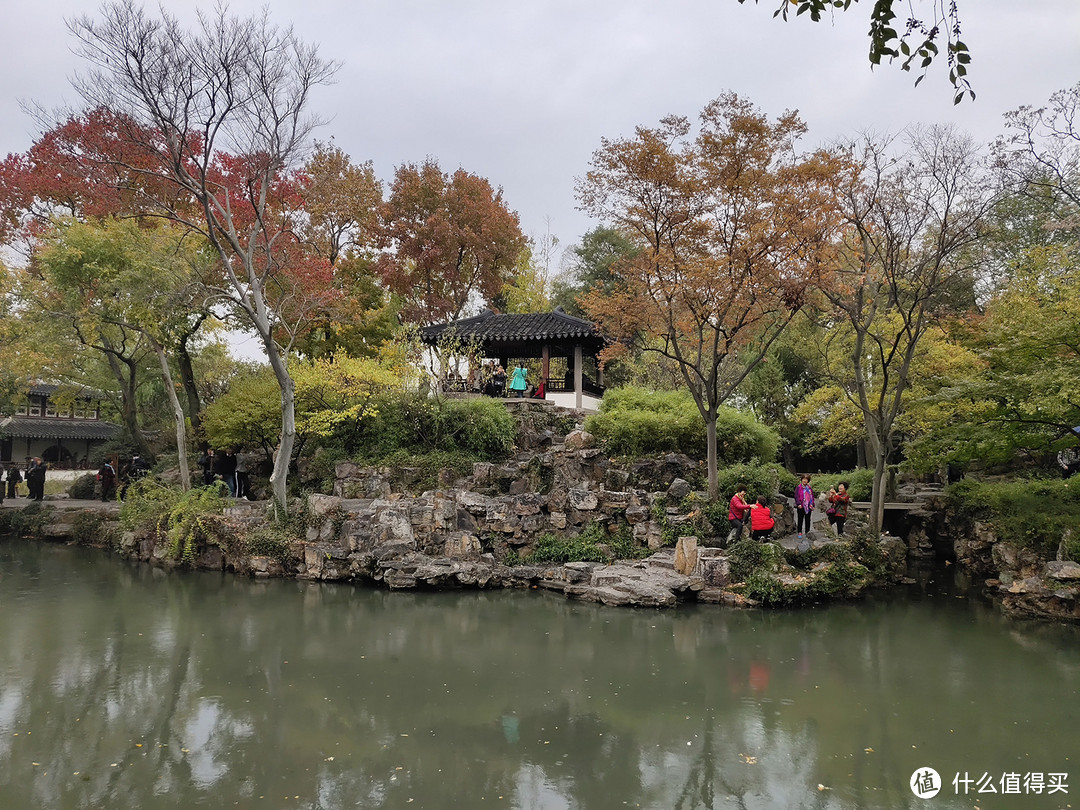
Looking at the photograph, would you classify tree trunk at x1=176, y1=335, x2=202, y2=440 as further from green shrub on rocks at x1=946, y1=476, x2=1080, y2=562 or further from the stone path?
green shrub on rocks at x1=946, y1=476, x2=1080, y2=562

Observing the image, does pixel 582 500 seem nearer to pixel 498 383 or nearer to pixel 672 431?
pixel 672 431

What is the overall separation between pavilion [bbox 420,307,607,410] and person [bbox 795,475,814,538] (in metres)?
7.21

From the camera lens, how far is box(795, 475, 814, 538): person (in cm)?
1197

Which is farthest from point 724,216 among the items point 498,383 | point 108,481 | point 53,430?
point 53,430

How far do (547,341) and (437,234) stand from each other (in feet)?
22.9

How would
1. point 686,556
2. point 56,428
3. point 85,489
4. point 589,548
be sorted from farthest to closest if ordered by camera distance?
1. point 56,428
2. point 85,489
3. point 589,548
4. point 686,556

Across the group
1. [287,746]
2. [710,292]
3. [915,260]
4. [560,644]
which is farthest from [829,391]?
[287,746]

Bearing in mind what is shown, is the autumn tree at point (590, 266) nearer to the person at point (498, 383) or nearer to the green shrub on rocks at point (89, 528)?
the person at point (498, 383)

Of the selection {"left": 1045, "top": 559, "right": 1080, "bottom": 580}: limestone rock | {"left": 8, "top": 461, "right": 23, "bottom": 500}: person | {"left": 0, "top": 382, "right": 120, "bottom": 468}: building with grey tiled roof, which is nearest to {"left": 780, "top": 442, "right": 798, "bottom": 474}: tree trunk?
{"left": 1045, "top": 559, "right": 1080, "bottom": 580}: limestone rock

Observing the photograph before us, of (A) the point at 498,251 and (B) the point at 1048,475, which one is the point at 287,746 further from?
(A) the point at 498,251

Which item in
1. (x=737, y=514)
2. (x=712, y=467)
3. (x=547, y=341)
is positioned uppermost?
(x=547, y=341)

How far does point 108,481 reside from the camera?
19438 mm

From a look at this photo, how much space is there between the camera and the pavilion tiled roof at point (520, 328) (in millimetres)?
18328

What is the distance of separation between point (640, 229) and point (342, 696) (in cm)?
931
